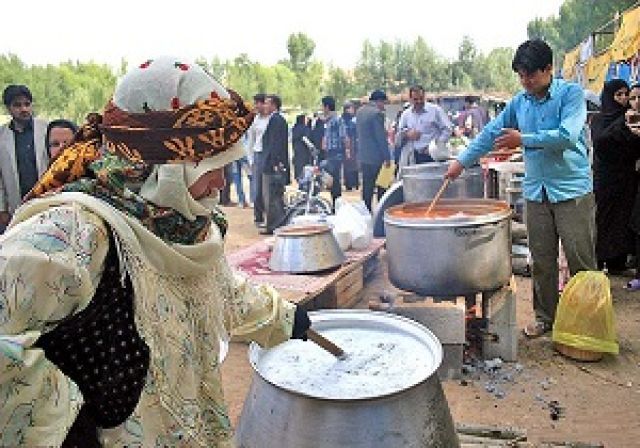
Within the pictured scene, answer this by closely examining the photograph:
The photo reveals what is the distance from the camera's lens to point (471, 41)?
49.4 metres

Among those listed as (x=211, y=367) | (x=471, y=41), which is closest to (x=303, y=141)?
(x=211, y=367)

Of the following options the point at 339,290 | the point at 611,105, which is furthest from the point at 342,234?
the point at 611,105

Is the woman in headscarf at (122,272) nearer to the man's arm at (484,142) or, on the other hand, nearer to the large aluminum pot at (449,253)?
the large aluminum pot at (449,253)

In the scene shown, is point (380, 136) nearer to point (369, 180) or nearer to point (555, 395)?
point (369, 180)

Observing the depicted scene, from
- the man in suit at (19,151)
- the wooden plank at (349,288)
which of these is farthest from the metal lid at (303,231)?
the man in suit at (19,151)

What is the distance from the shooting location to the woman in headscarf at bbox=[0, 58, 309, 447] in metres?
1.06

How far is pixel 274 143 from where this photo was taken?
855 cm

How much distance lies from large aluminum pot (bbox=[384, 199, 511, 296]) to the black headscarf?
107 inches

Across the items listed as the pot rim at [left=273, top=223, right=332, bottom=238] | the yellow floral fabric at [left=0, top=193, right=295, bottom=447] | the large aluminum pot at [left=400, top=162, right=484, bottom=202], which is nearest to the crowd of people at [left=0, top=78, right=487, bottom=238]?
the pot rim at [left=273, top=223, right=332, bottom=238]

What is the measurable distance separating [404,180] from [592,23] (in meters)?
39.0

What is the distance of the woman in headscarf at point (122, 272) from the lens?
1060mm

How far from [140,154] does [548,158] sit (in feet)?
10.8

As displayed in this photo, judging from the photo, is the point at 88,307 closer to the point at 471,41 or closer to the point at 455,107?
the point at 455,107

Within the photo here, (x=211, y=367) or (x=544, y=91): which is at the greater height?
(x=544, y=91)
